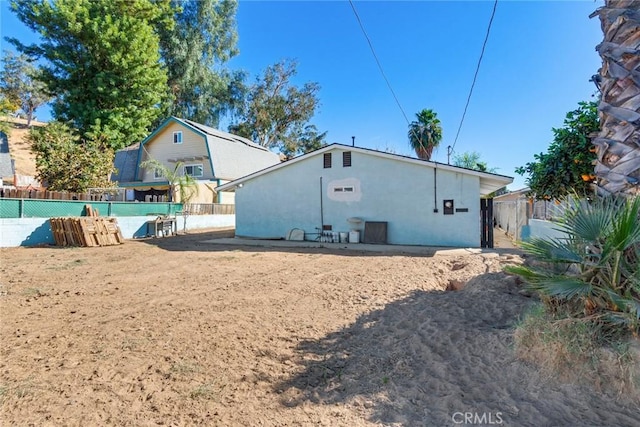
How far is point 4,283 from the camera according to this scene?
246 inches

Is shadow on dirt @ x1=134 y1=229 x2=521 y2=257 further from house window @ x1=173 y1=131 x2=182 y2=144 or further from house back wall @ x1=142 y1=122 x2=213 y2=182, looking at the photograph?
house window @ x1=173 y1=131 x2=182 y2=144

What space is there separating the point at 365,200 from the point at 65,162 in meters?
16.1

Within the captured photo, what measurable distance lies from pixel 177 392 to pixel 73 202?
1331cm

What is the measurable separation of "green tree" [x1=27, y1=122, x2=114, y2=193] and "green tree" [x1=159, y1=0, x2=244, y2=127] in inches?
491

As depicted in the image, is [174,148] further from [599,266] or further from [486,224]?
[599,266]

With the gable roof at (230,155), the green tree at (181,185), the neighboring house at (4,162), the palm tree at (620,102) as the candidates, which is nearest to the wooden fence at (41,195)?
the green tree at (181,185)

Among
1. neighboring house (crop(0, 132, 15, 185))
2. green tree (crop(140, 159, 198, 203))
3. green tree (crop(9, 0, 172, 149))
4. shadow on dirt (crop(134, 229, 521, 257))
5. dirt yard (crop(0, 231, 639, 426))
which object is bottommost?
dirt yard (crop(0, 231, 639, 426))

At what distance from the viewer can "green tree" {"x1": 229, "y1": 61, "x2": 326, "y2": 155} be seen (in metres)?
35.6


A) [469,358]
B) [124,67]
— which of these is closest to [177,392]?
A: [469,358]

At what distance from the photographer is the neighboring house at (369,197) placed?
1130cm

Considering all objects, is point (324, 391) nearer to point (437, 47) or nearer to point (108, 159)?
point (437, 47)

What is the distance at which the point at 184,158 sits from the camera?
24000mm

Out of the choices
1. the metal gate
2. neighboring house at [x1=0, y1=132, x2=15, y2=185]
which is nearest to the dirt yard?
A: the metal gate

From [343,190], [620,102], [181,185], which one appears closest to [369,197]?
[343,190]
